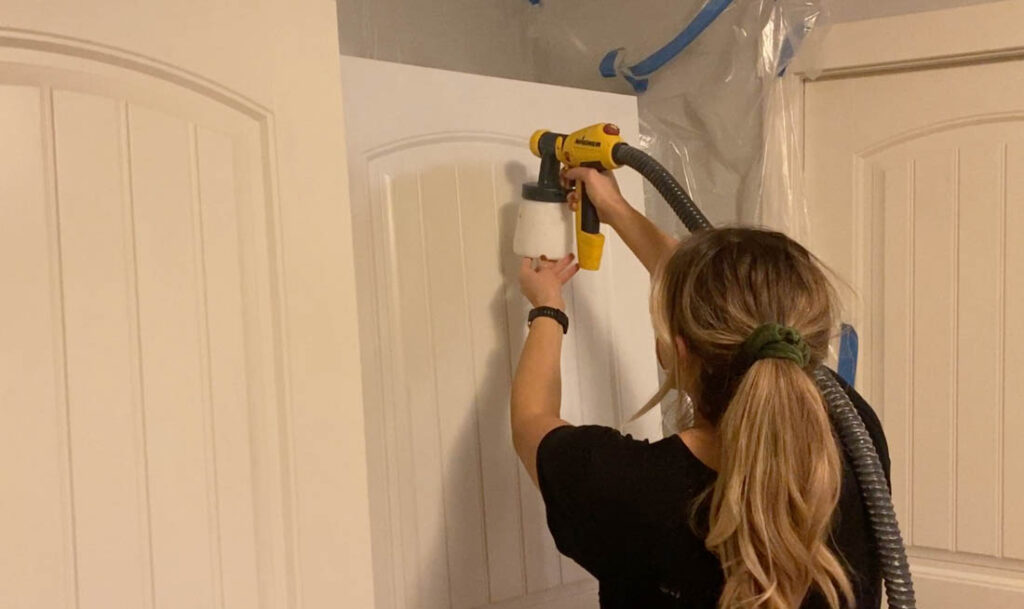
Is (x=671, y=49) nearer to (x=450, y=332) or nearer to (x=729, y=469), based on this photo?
(x=450, y=332)

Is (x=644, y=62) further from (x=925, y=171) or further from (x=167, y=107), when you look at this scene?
(x=167, y=107)

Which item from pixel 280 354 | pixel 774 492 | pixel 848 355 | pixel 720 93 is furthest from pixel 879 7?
pixel 280 354

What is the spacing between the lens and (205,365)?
2.69 ft

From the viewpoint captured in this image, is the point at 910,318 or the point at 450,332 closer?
the point at 450,332

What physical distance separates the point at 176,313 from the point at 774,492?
59 cm

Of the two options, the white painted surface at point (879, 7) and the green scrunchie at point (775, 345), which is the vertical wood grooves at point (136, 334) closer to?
the green scrunchie at point (775, 345)

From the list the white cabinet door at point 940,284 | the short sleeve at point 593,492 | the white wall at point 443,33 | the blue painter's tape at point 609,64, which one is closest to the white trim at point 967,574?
the white cabinet door at point 940,284

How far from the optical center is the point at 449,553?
1195 mm

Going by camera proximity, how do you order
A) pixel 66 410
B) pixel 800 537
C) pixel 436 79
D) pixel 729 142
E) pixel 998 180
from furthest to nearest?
pixel 729 142 → pixel 998 180 → pixel 436 79 → pixel 800 537 → pixel 66 410

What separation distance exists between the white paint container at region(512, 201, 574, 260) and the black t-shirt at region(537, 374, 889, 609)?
0.32 metres

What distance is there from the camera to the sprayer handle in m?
1.21

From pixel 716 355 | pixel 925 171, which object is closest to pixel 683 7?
pixel 925 171

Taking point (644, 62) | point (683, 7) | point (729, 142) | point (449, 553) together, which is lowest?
point (449, 553)

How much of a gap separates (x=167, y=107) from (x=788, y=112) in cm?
118
